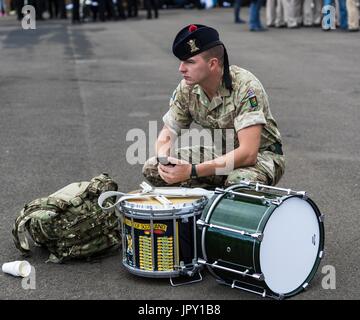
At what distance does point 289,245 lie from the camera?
4195 mm

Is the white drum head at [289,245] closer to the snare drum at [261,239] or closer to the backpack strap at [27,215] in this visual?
the snare drum at [261,239]

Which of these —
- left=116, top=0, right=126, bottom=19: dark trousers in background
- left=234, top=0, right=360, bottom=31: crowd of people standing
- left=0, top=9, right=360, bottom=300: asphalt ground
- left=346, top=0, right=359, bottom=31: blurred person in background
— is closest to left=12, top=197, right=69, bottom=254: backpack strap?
left=0, top=9, right=360, bottom=300: asphalt ground

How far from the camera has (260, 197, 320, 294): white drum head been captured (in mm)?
4086

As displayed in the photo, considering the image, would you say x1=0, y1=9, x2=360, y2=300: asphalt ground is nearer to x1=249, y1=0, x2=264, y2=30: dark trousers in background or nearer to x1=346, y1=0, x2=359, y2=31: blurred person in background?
x1=346, y1=0, x2=359, y2=31: blurred person in background

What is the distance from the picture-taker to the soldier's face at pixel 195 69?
15.7 feet

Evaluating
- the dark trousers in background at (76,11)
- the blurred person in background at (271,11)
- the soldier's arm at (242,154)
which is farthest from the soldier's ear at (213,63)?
the dark trousers in background at (76,11)

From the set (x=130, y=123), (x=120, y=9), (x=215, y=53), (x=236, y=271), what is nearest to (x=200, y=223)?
(x=236, y=271)

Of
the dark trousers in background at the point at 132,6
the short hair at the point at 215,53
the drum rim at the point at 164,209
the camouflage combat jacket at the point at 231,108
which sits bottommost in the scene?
the dark trousers in background at the point at 132,6

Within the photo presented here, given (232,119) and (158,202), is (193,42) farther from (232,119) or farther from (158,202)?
(158,202)

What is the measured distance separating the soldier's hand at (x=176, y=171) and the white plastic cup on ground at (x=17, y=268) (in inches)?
38.5

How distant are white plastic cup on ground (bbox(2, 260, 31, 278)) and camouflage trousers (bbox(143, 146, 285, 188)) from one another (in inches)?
39.8

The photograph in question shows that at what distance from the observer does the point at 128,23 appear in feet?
78.4
